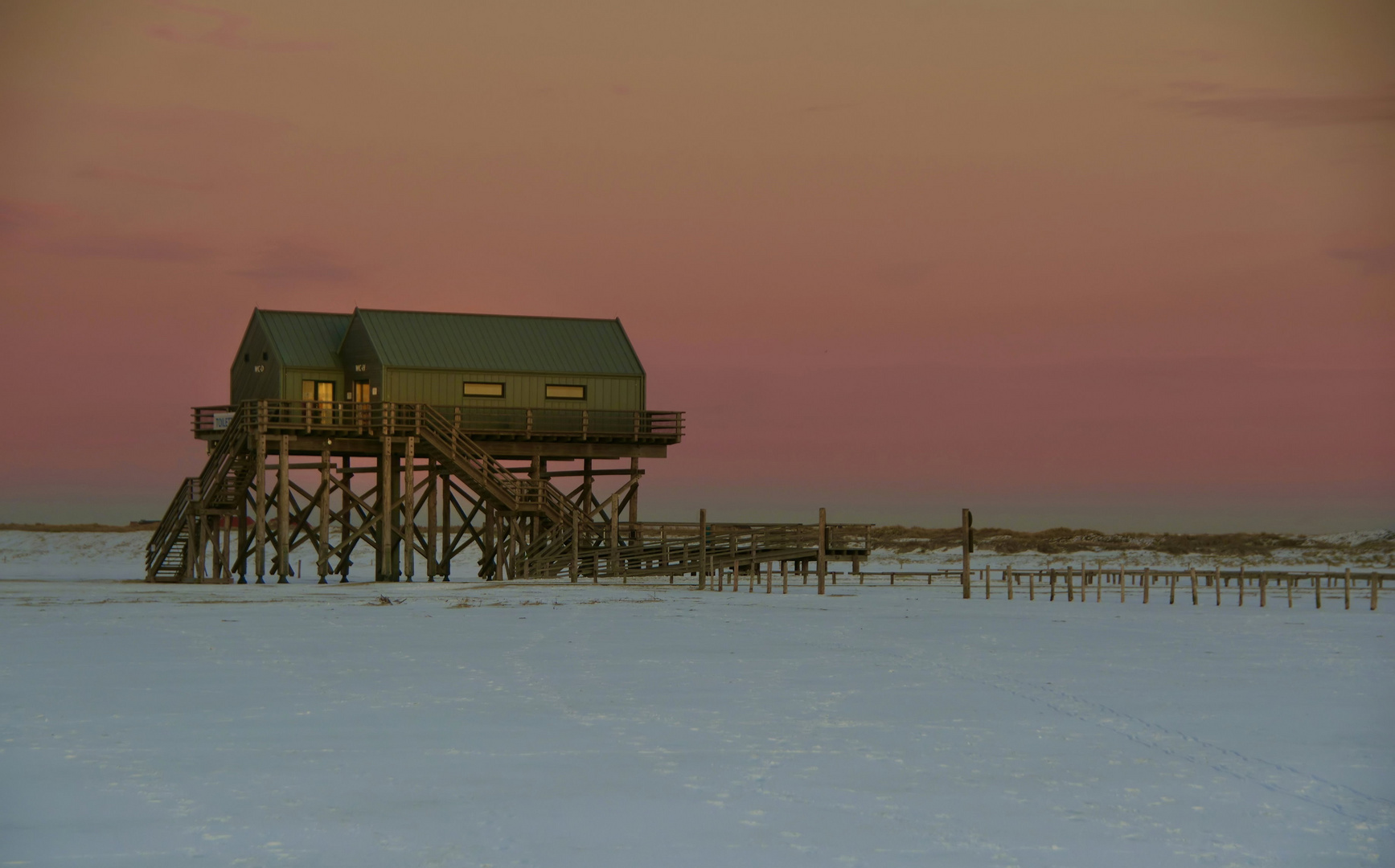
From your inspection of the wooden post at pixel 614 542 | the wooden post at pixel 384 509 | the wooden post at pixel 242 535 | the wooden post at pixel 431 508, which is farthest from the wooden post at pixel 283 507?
the wooden post at pixel 614 542

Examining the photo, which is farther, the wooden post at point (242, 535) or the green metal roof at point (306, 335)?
the green metal roof at point (306, 335)

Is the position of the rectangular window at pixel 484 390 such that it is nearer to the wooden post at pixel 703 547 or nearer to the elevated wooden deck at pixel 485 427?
the elevated wooden deck at pixel 485 427

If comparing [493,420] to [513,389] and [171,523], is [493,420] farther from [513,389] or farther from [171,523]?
[171,523]

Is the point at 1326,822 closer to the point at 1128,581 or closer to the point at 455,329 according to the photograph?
the point at 455,329

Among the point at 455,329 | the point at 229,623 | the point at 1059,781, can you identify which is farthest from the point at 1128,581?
the point at 1059,781

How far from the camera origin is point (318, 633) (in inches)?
1088

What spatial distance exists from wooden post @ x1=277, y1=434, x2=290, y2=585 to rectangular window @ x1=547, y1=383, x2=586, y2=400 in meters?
8.74

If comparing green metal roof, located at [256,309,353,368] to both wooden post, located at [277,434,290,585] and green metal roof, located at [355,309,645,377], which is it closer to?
green metal roof, located at [355,309,645,377]

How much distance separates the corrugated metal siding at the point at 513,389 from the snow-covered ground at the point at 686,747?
2091cm

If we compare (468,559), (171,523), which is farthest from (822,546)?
(468,559)

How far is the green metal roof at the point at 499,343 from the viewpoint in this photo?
50031mm

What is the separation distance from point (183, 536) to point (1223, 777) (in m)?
41.7

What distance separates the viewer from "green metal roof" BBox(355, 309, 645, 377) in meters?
50.0

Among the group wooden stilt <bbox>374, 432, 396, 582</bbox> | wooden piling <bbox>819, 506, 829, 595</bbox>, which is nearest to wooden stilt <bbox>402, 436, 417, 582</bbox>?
wooden stilt <bbox>374, 432, 396, 582</bbox>
